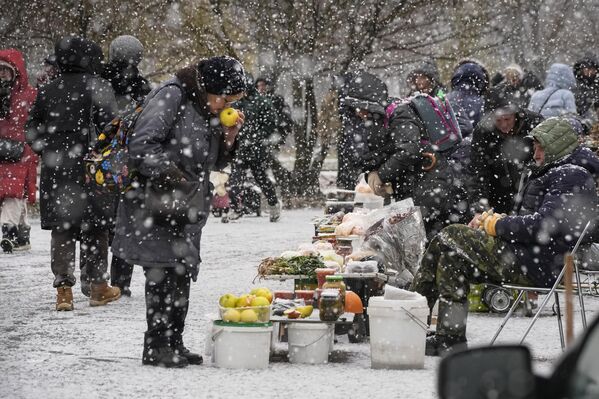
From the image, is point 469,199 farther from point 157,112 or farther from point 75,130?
point 157,112

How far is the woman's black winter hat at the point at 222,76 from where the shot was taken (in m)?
7.32

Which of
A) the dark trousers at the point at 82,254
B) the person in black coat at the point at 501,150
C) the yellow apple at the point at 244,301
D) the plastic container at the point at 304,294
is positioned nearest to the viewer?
the yellow apple at the point at 244,301

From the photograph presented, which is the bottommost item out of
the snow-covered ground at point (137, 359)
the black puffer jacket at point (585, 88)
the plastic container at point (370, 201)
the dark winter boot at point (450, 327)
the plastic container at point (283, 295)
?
the snow-covered ground at point (137, 359)

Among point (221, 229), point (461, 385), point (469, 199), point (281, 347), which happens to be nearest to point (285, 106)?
point (221, 229)

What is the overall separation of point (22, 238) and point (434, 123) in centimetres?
675

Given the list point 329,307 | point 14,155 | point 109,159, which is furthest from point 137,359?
point 14,155

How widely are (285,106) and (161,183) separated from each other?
1523cm

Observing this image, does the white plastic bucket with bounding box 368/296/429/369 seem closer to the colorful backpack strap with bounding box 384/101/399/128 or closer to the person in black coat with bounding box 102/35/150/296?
the colorful backpack strap with bounding box 384/101/399/128

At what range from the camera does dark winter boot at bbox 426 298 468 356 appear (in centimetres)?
771

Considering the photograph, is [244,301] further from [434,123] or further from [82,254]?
[82,254]

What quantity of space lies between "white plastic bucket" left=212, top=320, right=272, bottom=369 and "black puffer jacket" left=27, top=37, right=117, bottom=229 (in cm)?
284

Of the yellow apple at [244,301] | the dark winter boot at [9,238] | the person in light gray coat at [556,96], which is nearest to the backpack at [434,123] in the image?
the yellow apple at [244,301]

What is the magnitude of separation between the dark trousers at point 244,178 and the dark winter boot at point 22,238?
18.0 feet

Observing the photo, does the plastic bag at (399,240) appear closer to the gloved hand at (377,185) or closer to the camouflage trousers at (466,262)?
the gloved hand at (377,185)
